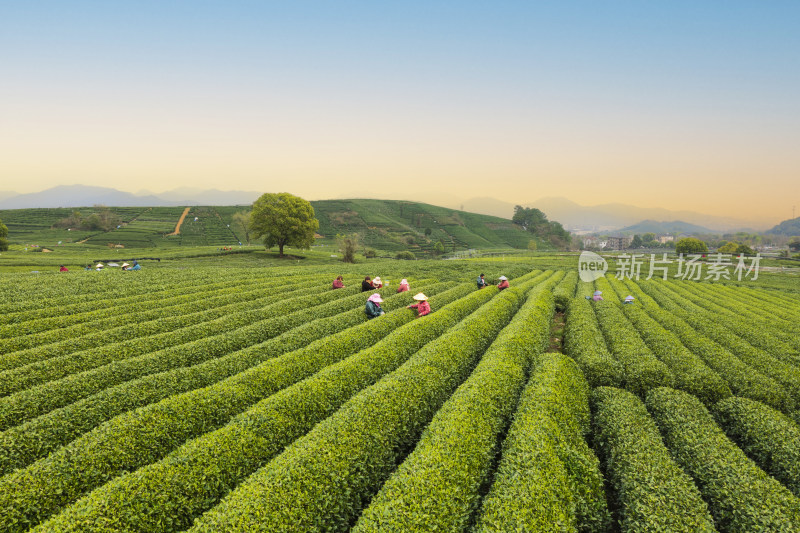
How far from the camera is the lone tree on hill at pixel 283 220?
5991 centimetres

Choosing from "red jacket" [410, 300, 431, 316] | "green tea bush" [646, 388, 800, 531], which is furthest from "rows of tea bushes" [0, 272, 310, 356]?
"green tea bush" [646, 388, 800, 531]

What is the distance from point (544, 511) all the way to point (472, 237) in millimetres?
162841

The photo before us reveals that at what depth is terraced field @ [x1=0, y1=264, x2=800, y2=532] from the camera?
5992mm

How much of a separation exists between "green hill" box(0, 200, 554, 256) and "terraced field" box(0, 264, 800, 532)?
83.5 metres

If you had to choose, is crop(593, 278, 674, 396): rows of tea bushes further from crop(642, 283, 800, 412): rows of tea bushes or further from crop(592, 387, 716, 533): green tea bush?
crop(642, 283, 800, 412): rows of tea bushes

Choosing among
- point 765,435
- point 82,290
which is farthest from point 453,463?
point 82,290

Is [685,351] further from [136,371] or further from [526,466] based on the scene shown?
[136,371]

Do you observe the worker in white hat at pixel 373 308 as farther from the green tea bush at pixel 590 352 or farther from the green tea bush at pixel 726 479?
the green tea bush at pixel 726 479

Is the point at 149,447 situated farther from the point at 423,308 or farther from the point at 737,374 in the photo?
the point at 737,374

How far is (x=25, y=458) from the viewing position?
295 inches

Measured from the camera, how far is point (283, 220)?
196 feet

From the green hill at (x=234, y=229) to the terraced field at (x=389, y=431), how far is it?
83.5 meters

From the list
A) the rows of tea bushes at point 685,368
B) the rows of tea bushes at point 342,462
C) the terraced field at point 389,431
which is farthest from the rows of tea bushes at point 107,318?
the rows of tea bushes at point 685,368

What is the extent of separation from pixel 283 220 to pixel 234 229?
7478 centimetres
